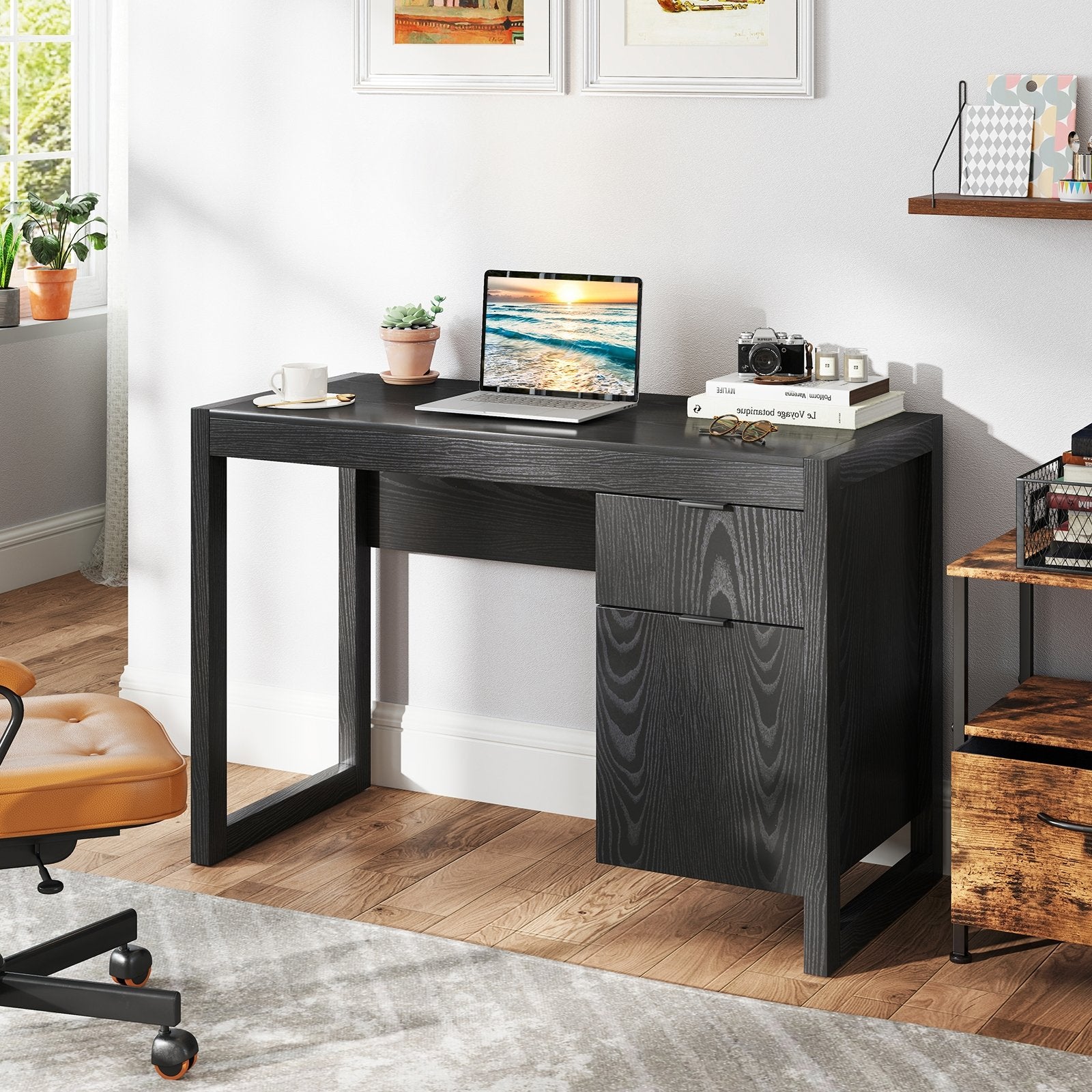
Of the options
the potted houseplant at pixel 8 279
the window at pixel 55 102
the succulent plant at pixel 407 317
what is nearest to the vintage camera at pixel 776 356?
the succulent plant at pixel 407 317

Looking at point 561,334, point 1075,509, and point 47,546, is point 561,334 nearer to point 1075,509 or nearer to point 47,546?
point 1075,509

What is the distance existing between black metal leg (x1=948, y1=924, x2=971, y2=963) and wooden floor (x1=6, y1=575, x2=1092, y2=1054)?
0.02 metres

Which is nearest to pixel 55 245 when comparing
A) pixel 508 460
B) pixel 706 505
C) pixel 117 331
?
pixel 117 331

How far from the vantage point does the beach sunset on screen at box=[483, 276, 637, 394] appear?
283 cm

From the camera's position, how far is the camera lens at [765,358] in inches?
108

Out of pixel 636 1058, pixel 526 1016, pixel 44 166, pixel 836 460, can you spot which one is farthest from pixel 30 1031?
pixel 44 166

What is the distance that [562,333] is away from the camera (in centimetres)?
288

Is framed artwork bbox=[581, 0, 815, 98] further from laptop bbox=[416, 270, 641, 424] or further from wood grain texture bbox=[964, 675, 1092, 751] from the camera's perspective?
wood grain texture bbox=[964, 675, 1092, 751]

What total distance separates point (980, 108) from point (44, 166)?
10.7ft

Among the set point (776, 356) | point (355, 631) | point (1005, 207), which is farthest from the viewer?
point (355, 631)

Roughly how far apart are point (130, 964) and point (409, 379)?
1166mm

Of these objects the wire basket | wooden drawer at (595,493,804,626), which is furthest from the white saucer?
the wire basket

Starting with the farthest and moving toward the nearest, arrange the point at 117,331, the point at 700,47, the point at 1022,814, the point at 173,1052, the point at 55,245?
the point at 117,331 < the point at 55,245 < the point at 700,47 < the point at 1022,814 < the point at 173,1052

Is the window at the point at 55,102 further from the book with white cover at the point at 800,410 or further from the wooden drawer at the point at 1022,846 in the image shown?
the wooden drawer at the point at 1022,846
